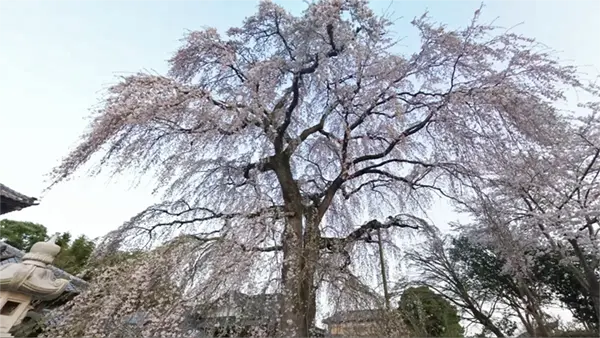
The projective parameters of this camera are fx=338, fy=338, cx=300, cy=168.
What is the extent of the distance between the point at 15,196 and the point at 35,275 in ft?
11.3

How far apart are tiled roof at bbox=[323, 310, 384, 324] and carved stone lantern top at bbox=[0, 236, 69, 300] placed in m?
3.20

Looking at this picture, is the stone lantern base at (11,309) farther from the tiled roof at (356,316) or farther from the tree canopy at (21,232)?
the tree canopy at (21,232)

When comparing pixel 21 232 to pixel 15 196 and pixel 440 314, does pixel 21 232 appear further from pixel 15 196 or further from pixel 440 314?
pixel 440 314

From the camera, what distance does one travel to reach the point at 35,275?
332 cm

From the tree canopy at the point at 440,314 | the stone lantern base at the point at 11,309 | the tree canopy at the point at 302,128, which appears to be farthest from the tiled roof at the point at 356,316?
the tree canopy at the point at 440,314

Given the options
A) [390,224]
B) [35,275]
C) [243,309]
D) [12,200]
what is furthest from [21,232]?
[390,224]

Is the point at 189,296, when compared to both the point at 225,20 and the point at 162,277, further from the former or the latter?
the point at 225,20

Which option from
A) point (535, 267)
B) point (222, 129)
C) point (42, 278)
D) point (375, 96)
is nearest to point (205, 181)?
point (222, 129)

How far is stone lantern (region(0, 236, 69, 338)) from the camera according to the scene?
3.20 metres

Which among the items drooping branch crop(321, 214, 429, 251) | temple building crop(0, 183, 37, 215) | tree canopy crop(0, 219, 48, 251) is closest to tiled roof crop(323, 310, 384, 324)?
drooping branch crop(321, 214, 429, 251)

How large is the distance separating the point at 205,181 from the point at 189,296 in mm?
2392

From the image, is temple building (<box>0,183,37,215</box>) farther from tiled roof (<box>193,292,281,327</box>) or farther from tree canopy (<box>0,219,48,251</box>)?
tree canopy (<box>0,219,48,251</box>)

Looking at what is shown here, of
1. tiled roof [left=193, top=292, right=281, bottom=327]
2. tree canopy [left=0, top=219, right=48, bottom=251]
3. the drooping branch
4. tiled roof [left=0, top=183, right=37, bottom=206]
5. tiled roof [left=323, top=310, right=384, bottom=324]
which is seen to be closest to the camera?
tiled roof [left=193, top=292, right=281, bottom=327]

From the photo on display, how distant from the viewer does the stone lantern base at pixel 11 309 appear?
3.22m
